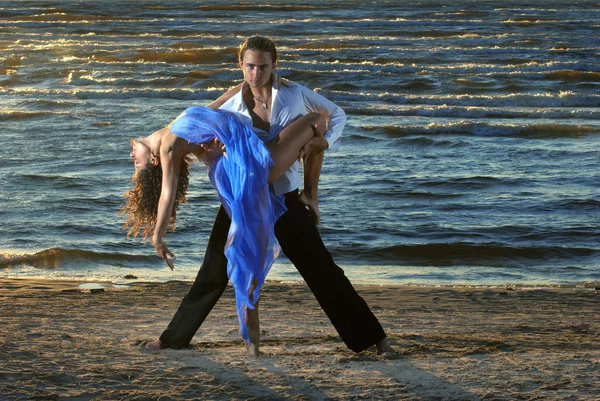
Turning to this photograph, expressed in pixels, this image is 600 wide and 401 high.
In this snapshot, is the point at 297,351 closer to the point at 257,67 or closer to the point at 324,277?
the point at 324,277

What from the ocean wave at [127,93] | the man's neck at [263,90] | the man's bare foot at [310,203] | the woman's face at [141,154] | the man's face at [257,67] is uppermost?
the man's face at [257,67]

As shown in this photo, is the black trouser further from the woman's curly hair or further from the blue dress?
the woman's curly hair

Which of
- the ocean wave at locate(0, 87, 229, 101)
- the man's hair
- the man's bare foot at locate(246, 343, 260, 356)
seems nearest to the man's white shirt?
the man's hair

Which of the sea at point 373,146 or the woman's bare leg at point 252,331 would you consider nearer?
the woman's bare leg at point 252,331

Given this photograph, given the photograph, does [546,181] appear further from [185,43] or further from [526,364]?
[185,43]

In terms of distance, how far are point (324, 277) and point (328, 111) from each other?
0.77 m

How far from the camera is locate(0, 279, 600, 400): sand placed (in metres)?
4.05

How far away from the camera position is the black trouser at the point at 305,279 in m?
4.39

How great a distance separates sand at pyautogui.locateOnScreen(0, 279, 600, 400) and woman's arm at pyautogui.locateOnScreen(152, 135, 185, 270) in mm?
602

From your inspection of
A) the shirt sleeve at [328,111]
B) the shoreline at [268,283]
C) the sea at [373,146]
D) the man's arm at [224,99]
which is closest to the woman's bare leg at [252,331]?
the shirt sleeve at [328,111]

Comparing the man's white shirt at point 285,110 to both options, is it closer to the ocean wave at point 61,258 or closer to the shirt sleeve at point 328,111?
the shirt sleeve at point 328,111

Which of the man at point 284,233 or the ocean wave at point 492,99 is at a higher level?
the man at point 284,233

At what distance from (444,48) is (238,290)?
25378 millimetres

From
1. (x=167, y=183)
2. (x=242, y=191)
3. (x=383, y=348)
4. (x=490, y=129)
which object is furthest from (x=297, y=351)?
(x=490, y=129)
